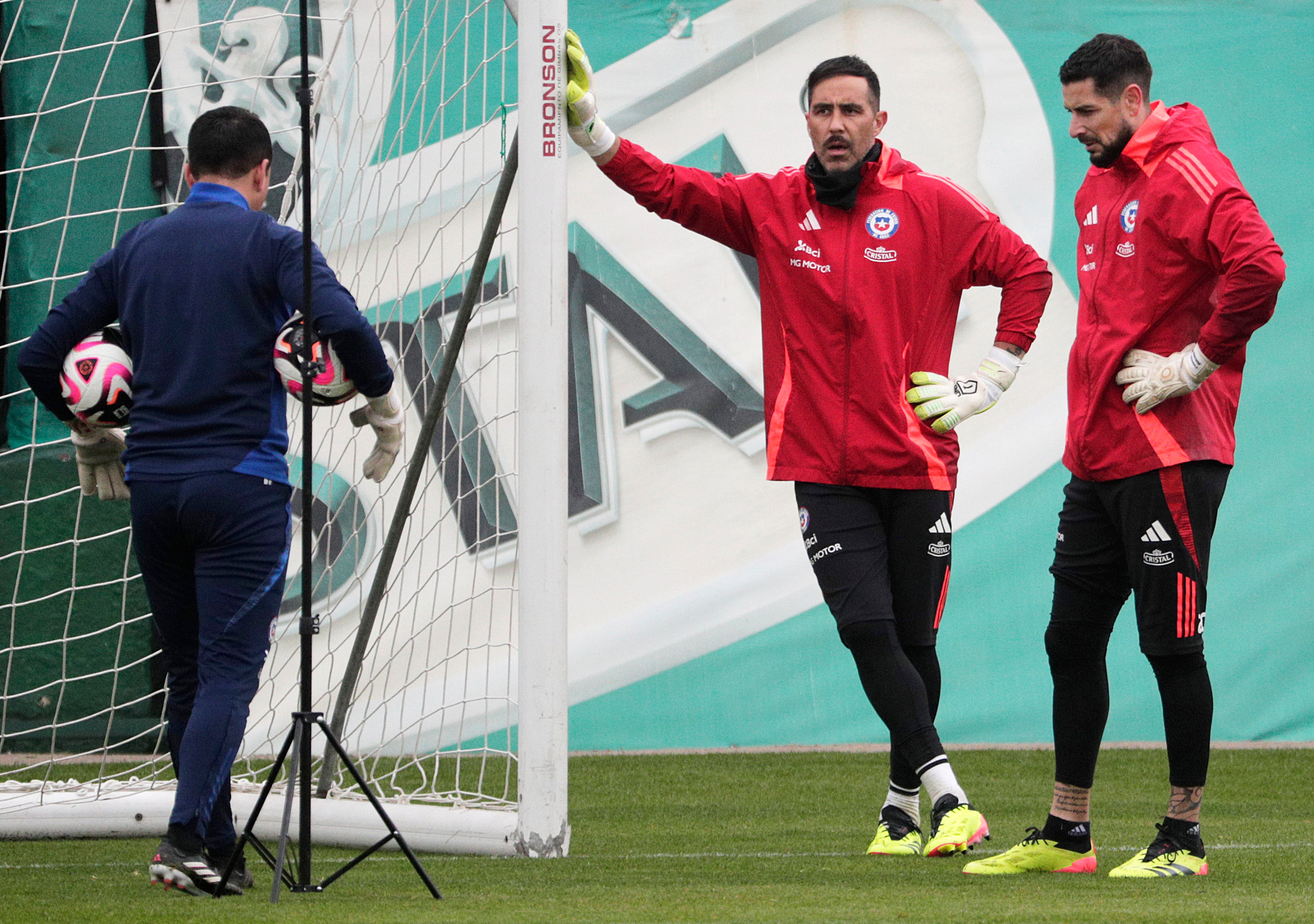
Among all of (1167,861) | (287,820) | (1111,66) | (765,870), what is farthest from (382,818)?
(1111,66)

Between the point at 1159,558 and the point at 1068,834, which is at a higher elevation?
the point at 1159,558

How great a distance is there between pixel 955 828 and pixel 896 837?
0.34 m

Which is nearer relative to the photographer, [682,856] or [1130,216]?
[1130,216]

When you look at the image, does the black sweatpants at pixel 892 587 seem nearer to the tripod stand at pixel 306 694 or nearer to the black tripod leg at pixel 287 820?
the tripod stand at pixel 306 694

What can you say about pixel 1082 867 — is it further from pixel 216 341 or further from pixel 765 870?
pixel 216 341

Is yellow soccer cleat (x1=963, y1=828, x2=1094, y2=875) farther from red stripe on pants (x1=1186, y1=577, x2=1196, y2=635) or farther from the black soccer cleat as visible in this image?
the black soccer cleat

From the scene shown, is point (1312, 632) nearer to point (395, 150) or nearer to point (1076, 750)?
point (1076, 750)

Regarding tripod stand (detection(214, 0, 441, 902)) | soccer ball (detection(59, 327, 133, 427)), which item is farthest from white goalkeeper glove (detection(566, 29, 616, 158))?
soccer ball (detection(59, 327, 133, 427))

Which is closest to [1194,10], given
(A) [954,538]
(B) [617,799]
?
(A) [954,538]

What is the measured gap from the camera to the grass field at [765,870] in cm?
265

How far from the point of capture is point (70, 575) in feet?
20.5

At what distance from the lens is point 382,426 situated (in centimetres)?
322

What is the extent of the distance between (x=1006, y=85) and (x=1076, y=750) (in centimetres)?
386

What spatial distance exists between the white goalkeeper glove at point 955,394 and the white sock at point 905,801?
2.83 feet
